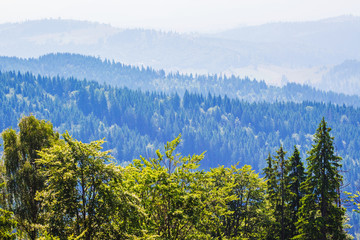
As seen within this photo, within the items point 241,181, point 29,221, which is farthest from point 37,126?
point 241,181

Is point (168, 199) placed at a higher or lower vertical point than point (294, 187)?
higher

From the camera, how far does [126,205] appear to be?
19859 mm

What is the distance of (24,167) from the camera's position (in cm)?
2566

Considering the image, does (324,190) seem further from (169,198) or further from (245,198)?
(169,198)

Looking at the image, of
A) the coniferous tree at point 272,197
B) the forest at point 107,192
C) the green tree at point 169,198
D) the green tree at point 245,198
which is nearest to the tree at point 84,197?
the forest at point 107,192

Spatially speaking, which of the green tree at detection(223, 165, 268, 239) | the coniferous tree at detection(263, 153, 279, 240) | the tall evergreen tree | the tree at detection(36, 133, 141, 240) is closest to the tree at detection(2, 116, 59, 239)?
the tree at detection(36, 133, 141, 240)

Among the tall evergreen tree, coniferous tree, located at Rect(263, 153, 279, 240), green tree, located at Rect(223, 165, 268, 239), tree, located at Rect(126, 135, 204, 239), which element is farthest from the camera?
the tall evergreen tree

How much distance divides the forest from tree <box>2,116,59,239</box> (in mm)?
53

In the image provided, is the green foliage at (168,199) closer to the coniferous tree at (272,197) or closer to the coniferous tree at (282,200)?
the coniferous tree at (272,197)

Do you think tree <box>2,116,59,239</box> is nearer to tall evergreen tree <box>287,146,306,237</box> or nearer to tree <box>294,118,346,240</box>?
tree <box>294,118,346,240</box>

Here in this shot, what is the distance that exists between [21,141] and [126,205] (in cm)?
986

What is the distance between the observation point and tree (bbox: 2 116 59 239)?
25.6 metres

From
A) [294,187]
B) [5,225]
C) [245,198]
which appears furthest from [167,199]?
[294,187]

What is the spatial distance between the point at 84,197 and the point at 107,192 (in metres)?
1.00
